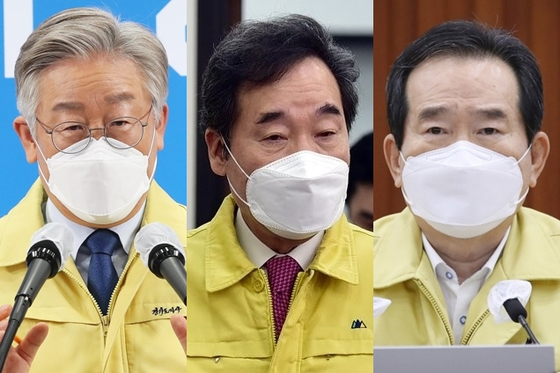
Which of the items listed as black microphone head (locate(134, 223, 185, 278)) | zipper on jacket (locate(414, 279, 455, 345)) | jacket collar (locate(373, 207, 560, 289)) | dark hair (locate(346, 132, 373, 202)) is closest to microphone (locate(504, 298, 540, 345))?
jacket collar (locate(373, 207, 560, 289))

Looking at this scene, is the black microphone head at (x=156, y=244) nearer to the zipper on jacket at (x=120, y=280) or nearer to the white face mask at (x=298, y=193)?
the zipper on jacket at (x=120, y=280)

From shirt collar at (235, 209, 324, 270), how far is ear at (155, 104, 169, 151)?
1.23 ft

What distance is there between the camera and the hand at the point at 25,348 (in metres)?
3.06

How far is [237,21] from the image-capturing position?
10.3 feet

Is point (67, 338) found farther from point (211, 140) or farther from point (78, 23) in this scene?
point (78, 23)

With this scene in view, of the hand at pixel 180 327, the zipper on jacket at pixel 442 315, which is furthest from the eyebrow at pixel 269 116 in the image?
the zipper on jacket at pixel 442 315

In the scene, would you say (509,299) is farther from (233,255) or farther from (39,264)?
(39,264)

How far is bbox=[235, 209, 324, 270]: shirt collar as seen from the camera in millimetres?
3156

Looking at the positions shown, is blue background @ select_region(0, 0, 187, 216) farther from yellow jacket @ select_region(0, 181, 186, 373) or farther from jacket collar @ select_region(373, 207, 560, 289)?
jacket collar @ select_region(373, 207, 560, 289)

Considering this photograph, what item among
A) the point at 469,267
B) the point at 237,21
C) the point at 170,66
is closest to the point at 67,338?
the point at 170,66

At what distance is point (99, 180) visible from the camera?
318 cm

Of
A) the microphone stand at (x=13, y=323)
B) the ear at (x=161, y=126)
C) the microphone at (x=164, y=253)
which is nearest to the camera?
the microphone stand at (x=13, y=323)

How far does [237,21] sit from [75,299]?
1.11 metres

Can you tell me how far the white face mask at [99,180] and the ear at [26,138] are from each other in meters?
0.04
